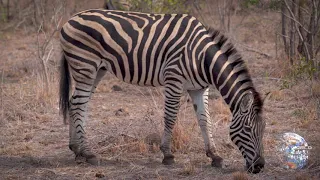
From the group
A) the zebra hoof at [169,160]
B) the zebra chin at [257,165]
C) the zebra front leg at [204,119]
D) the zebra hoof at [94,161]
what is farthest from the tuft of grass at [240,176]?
the zebra hoof at [94,161]

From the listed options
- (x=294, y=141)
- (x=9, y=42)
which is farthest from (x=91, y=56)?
(x=9, y=42)

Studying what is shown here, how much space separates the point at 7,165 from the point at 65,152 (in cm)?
90

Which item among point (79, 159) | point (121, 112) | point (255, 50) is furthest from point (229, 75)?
point (255, 50)

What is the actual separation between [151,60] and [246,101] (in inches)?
54.7

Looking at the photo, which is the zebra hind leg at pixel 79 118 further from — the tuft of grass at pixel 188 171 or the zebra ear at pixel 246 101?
the zebra ear at pixel 246 101

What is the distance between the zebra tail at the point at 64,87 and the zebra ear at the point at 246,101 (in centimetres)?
231

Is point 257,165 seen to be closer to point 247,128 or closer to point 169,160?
point 247,128

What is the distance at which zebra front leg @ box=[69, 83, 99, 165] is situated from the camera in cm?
716

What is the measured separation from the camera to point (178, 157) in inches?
286

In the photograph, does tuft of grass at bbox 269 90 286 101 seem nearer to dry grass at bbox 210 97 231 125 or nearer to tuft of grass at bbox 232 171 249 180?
dry grass at bbox 210 97 231 125

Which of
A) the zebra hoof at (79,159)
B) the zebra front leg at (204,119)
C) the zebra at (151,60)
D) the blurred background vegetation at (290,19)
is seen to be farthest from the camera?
the blurred background vegetation at (290,19)

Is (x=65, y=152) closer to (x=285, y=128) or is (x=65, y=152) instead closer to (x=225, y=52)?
(x=225, y=52)

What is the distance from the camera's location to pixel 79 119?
7227mm

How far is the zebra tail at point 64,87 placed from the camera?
7355 millimetres
